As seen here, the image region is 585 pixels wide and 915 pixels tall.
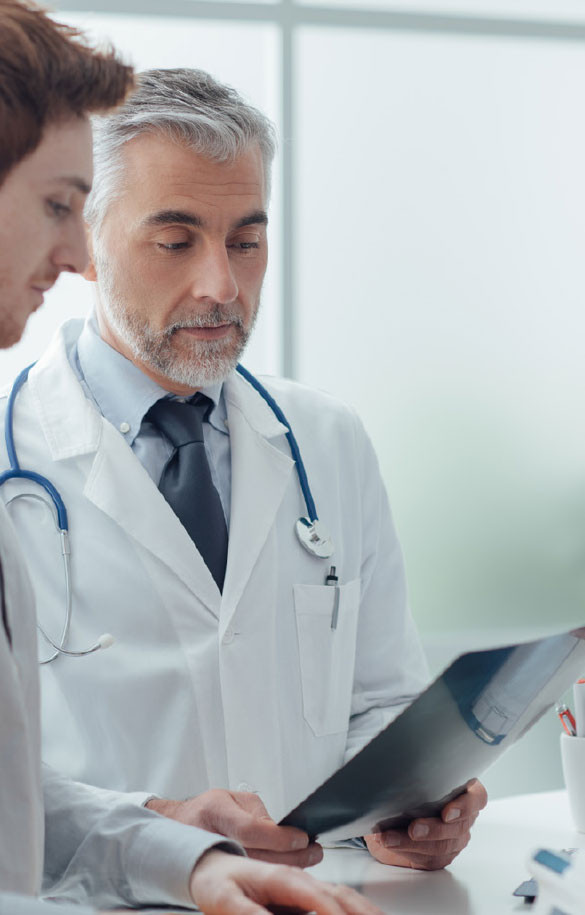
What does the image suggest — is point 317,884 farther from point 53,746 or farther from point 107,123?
point 107,123

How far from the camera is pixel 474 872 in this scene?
138 centimetres

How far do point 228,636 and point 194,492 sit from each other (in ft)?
0.75

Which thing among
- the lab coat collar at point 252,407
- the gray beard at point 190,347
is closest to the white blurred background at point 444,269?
the lab coat collar at point 252,407

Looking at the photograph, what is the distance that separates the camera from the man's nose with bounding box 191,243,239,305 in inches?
64.2

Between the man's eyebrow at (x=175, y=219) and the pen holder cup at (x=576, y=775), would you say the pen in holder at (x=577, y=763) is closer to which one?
the pen holder cup at (x=576, y=775)

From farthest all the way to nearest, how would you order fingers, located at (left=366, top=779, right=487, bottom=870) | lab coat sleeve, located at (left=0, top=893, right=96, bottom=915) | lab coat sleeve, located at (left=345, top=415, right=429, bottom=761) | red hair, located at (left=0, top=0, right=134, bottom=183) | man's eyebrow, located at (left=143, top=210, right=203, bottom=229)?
1. lab coat sleeve, located at (left=345, top=415, right=429, bottom=761)
2. man's eyebrow, located at (left=143, top=210, right=203, bottom=229)
3. fingers, located at (left=366, top=779, right=487, bottom=870)
4. red hair, located at (left=0, top=0, right=134, bottom=183)
5. lab coat sleeve, located at (left=0, top=893, right=96, bottom=915)

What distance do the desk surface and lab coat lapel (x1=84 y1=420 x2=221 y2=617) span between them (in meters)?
0.42

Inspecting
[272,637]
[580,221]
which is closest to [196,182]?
[272,637]

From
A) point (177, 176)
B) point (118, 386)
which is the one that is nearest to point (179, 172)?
point (177, 176)

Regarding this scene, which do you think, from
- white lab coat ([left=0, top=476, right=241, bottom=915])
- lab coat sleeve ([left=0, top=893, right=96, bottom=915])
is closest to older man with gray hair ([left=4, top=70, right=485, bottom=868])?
white lab coat ([left=0, top=476, right=241, bottom=915])

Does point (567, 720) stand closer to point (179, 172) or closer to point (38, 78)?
point (179, 172)

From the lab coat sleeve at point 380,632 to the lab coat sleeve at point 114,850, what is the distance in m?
0.69

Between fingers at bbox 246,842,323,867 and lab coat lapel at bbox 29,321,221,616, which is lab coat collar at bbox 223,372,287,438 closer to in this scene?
lab coat lapel at bbox 29,321,221,616

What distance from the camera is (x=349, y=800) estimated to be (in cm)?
113
